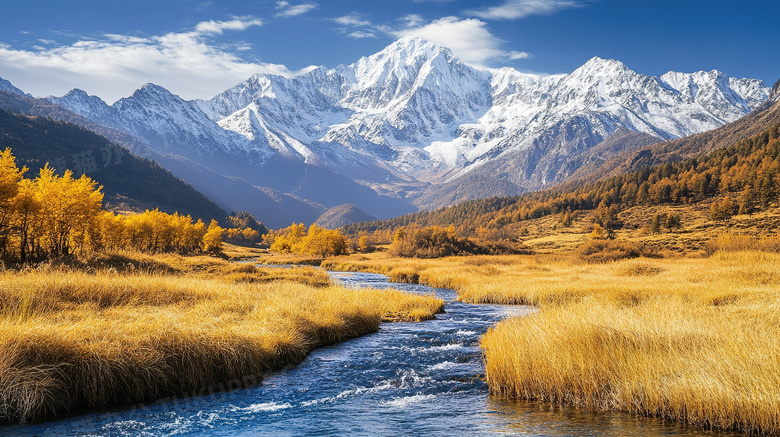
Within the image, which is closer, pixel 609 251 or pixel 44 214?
pixel 44 214

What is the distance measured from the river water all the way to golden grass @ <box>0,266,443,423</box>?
666mm

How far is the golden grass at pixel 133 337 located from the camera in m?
10.7

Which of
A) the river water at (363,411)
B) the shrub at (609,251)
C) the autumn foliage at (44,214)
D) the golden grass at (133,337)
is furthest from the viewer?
the shrub at (609,251)

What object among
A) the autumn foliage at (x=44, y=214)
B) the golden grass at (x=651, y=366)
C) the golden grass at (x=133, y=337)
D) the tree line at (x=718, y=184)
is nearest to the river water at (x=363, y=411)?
the golden grass at (x=651, y=366)

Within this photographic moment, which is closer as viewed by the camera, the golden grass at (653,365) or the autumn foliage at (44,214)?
the golden grass at (653,365)

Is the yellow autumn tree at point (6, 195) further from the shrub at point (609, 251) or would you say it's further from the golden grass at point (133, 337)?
the shrub at point (609, 251)

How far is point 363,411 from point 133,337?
694cm

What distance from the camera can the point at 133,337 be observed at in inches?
499

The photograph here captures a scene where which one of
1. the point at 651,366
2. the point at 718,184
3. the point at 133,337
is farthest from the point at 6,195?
the point at 718,184

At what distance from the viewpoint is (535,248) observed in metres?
137

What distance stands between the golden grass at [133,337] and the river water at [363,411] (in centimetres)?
67

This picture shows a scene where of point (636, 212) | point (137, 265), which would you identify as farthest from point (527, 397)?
point (636, 212)

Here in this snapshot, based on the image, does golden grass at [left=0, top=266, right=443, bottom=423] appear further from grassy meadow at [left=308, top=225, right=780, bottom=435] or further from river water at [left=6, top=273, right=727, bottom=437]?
grassy meadow at [left=308, top=225, right=780, bottom=435]

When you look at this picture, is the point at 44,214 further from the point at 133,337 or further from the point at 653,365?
the point at 653,365
